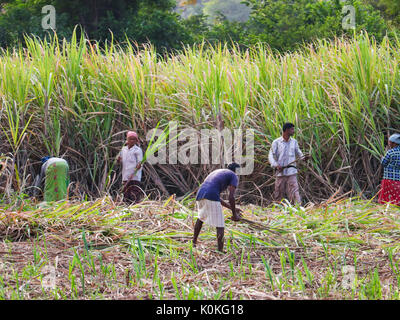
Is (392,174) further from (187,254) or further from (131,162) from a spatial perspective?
(187,254)

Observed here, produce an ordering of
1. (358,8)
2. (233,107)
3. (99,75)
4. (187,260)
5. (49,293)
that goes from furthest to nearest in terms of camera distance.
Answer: (358,8) → (99,75) → (233,107) → (187,260) → (49,293)

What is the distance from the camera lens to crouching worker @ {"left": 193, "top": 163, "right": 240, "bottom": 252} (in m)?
4.75

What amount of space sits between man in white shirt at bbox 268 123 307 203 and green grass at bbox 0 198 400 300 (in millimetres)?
762

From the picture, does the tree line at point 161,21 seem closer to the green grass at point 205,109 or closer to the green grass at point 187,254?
the green grass at point 205,109

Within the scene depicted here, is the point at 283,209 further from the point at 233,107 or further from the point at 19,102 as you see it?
the point at 19,102

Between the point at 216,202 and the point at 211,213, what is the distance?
0.10m

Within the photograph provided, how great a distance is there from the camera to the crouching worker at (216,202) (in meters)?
4.75

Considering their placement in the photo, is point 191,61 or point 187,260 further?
point 191,61

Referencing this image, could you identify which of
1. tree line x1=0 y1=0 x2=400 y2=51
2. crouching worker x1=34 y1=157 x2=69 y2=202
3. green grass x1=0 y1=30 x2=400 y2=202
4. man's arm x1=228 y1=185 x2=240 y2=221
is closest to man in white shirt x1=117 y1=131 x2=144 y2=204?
green grass x1=0 y1=30 x2=400 y2=202

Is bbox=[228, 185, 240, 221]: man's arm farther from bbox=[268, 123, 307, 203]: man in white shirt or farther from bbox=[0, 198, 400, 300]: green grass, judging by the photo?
bbox=[268, 123, 307, 203]: man in white shirt

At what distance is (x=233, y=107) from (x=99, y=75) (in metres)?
1.80

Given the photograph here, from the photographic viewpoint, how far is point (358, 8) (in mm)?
17438

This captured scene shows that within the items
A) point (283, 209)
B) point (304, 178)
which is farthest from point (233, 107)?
point (283, 209)

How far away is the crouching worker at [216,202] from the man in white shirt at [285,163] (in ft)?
6.37
